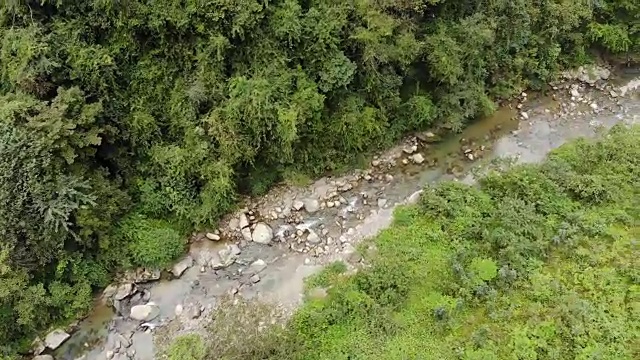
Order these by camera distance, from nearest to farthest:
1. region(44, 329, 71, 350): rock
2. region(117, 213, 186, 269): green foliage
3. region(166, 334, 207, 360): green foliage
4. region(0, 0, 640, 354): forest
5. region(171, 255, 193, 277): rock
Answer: region(166, 334, 207, 360): green foliage
region(0, 0, 640, 354): forest
region(44, 329, 71, 350): rock
region(117, 213, 186, 269): green foliage
region(171, 255, 193, 277): rock

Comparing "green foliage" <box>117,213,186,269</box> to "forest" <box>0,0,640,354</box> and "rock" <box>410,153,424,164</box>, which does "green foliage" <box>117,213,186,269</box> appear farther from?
"rock" <box>410,153,424,164</box>

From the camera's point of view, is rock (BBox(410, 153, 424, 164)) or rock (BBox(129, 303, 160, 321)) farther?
rock (BBox(410, 153, 424, 164))

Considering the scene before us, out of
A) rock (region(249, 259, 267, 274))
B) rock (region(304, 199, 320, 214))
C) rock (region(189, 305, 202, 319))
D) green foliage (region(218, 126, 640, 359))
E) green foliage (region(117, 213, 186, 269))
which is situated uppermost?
green foliage (region(117, 213, 186, 269))

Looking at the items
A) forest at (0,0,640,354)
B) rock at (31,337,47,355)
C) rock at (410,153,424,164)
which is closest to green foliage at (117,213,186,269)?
forest at (0,0,640,354)

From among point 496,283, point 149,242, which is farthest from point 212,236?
point 496,283

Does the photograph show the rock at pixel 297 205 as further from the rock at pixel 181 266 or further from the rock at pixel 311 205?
the rock at pixel 181 266

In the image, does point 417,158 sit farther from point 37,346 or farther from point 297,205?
point 37,346

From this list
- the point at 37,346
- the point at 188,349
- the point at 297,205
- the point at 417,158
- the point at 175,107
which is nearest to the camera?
the point at 188,349
